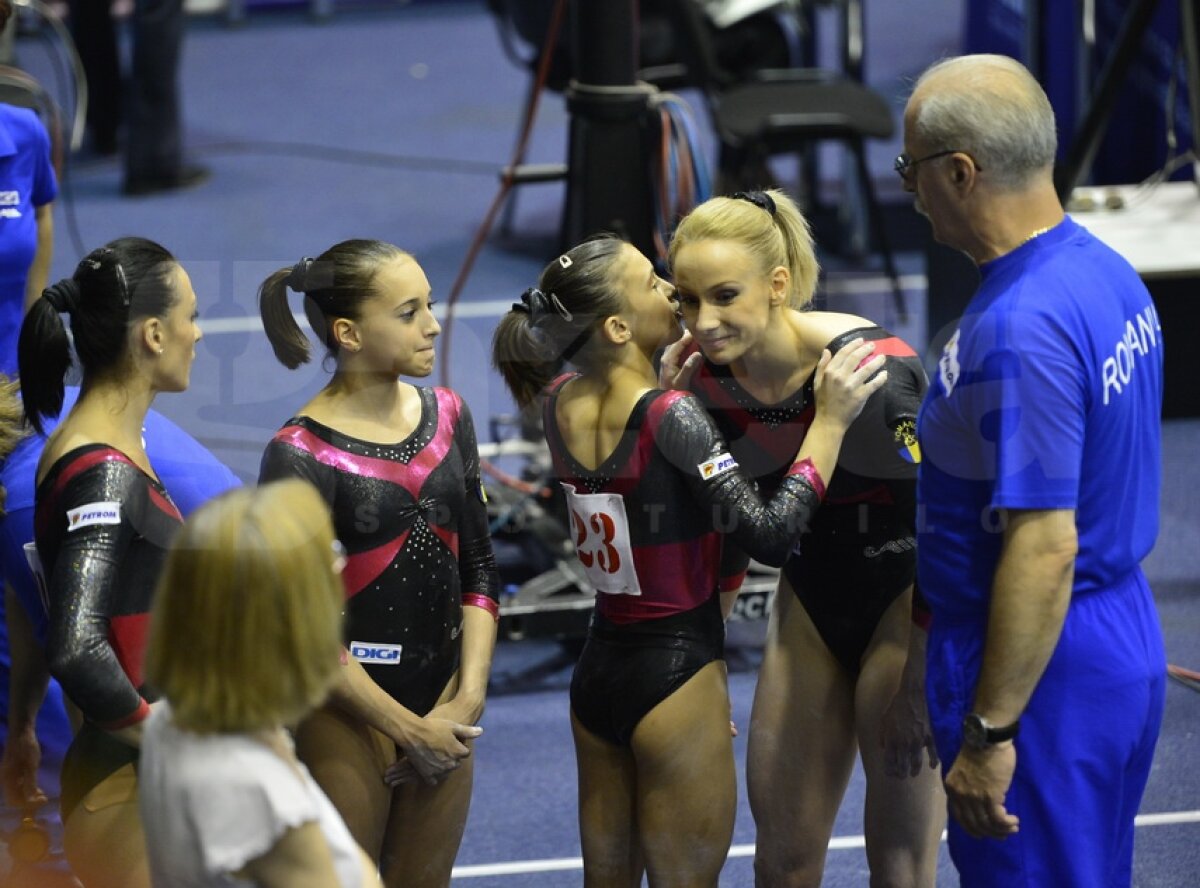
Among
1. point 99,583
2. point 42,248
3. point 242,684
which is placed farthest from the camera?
point 42,248

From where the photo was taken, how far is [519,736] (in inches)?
173

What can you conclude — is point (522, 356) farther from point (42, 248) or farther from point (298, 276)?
point (42, 248)

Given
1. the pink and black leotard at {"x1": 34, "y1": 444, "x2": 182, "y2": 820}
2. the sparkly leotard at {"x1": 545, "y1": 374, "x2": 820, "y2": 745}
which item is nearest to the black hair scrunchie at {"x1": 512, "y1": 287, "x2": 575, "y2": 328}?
the sparkly leotard at {"x1": 545, "y1": 374, "x2": 820, "y2": 745}

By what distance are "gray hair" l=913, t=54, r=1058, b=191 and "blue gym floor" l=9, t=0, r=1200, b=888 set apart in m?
0.52

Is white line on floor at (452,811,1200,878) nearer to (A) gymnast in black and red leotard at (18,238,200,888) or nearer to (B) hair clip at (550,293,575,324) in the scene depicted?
(A) gymnast in black and red leotard at (18,238,200,888)

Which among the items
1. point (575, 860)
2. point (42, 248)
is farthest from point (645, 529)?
point (42, 248)

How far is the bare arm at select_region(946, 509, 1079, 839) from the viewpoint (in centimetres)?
226

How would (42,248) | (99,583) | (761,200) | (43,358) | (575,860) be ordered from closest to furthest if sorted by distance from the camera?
1. (99,583)
2. (43,358)
3. (761,200)
4. (575,860)
5. (42,248)

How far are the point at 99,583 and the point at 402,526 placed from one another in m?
0.52

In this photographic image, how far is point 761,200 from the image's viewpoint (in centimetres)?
280

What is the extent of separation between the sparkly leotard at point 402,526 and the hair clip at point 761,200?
0.62m

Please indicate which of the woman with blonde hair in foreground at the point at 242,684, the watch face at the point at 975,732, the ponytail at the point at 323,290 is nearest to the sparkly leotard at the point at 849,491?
the watch face at the point at 975,732

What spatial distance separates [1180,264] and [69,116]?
282 inches

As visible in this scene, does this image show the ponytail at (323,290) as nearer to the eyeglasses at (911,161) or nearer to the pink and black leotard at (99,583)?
the pink and black leotard at (99,583)
